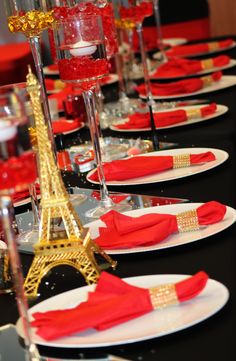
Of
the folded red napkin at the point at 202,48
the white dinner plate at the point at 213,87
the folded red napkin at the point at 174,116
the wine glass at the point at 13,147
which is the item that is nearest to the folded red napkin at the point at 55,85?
the white dinner plate at the point at 213,87

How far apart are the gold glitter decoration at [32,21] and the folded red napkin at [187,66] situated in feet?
4.95

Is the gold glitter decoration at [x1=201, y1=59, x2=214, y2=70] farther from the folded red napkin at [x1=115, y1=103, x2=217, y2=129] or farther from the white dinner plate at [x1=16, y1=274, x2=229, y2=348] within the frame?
the white dinner plate at [x1=16, y1=274, x2=229, y2=348]

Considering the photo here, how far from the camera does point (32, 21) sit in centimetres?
209

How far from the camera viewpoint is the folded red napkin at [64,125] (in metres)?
2.89

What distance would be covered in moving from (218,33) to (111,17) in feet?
15.6

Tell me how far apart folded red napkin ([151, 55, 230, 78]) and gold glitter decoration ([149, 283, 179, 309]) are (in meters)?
2.27

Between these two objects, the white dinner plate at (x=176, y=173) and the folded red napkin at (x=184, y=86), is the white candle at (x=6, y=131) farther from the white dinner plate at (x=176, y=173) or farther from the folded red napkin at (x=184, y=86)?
the folded red napkin at (x=184, y=86)

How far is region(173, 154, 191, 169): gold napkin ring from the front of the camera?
7.14 feet

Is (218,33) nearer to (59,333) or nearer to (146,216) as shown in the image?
(146,216)

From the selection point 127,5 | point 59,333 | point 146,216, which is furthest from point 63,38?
point 127,5

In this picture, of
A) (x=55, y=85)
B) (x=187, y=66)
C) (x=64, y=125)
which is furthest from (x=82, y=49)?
(x=55, y=85)

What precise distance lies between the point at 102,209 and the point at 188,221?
1.09ft

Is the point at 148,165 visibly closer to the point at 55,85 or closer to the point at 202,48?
the point at 55,85

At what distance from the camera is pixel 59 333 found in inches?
51.5
